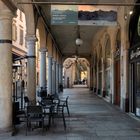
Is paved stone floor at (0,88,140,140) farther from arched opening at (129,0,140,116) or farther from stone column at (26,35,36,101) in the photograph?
stone column at (26,35,36,101)

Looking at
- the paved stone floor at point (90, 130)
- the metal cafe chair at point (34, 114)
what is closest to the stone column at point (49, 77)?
the paved stone floor at point (90, 130)

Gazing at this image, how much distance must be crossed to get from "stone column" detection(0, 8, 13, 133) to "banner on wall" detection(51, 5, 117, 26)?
1.59m

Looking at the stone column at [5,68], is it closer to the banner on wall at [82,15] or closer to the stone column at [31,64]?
the banner on wall at [82,15]

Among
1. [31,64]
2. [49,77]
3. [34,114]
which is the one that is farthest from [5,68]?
[49,77]

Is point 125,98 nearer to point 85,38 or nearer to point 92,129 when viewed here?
point 92,129

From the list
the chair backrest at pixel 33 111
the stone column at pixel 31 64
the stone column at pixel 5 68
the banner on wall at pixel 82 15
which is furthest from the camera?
the stone column at pixel 31 64

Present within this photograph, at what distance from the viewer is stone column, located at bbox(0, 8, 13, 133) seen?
10.0 metres

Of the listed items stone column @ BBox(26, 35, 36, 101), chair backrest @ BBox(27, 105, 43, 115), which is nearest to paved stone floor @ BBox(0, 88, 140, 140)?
chair backrest @ BBox(27, 105, 43, 115)

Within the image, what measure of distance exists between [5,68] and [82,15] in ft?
10.1

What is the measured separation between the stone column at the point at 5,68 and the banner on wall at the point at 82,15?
62.4 inches

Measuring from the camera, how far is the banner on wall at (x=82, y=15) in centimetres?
1103

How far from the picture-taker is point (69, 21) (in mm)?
11086

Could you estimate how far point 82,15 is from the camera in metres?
11.5

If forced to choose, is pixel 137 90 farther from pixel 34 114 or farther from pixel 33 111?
pixel 33 111
